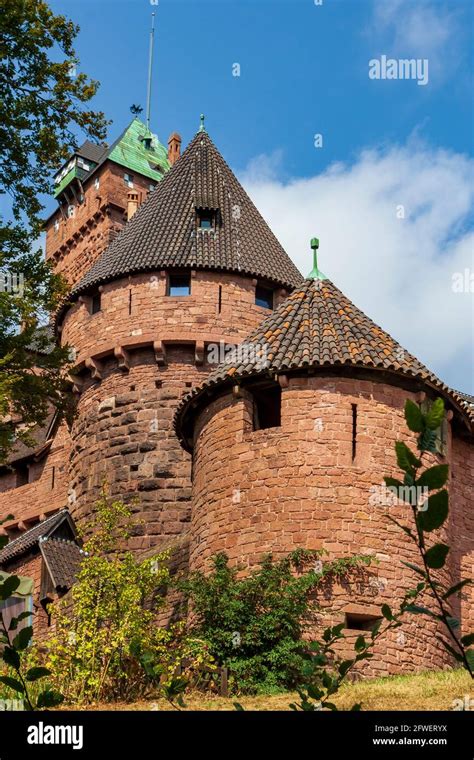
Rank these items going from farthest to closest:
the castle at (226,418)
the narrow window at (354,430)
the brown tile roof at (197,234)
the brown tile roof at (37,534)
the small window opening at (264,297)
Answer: the small window opening at (264,297), the brown tile roof at (197,234), the brown tile roof at (37,534), the narrow window at (354,430), the castle at (226,418)

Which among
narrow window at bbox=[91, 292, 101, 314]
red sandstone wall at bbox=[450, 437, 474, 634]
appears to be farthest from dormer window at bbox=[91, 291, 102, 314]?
red sandstone wall at bbox=[450, 437, 474, 634]

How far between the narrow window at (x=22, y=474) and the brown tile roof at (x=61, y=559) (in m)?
7.65

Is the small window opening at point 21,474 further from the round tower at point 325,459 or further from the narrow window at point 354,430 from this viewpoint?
the narrow window at point 354,430

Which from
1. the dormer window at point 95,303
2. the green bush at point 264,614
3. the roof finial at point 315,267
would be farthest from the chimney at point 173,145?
the green bush at point 264,614

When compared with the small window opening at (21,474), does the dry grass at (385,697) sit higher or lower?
lower

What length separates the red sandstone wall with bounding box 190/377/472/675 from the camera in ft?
51.3

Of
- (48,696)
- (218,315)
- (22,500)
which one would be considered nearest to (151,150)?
(22,500)

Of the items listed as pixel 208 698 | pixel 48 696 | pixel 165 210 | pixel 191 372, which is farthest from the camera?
pixel 165 210

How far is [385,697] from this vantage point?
13016mm

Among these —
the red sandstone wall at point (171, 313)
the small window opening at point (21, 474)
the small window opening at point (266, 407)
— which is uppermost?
the red sandstone wall at point (171, 313)

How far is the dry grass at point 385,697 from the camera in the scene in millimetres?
12586

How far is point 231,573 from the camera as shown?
16.1m

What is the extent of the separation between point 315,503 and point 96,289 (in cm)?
1132
